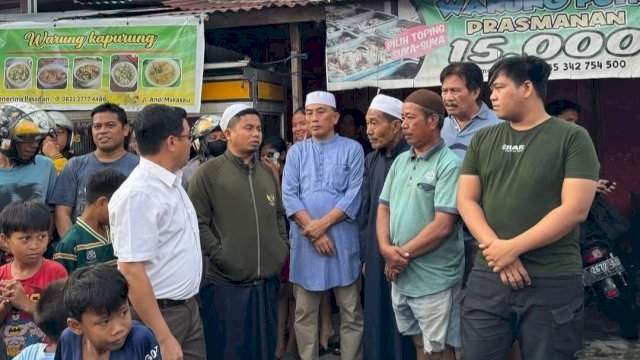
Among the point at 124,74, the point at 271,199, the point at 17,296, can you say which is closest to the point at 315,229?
the point at 271,199

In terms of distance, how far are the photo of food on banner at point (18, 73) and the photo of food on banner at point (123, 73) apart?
0.96 meters

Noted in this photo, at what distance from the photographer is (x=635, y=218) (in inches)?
259

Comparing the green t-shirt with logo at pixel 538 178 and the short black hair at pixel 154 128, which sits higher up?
the short black hair at pixel 154 128

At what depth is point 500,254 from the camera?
342 centimetres

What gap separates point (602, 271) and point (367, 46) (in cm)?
300

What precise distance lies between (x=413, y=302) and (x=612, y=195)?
14.7 feet

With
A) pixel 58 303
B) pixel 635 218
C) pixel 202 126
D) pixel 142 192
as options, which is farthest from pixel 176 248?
pixel 635 218

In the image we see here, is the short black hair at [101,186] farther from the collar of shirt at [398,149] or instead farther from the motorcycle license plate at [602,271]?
the motorcycle license plate at [602,271]

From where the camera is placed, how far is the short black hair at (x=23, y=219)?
3451 millimetres

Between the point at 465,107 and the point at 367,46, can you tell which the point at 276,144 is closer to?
the point at 367,46

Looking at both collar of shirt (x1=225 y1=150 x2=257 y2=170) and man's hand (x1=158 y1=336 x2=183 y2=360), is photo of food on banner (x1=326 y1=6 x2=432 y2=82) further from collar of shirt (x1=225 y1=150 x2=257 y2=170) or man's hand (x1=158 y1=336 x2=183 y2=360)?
man's hand (x1=158 y1=336 x2=183 y2=360)

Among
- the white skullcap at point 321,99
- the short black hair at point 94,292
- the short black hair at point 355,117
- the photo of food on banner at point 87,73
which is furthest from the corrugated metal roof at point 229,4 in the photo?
the short black hair at point 94,292

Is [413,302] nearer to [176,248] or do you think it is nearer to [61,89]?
[176,248]

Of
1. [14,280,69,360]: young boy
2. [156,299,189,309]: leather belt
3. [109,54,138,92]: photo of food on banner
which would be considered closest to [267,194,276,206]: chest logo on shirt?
[156,299,189,309]: leather belt
